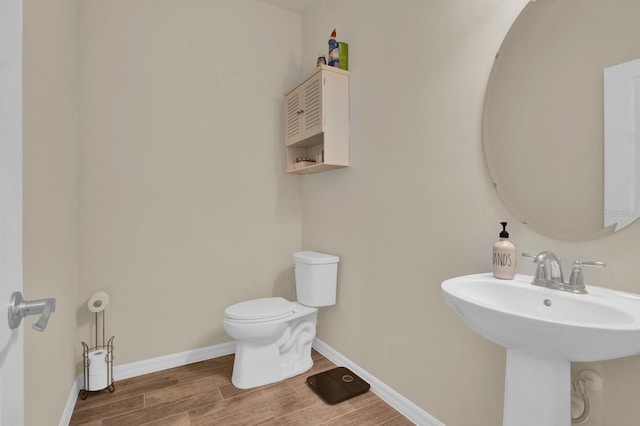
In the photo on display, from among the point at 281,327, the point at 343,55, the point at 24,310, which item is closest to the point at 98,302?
the point at 281,327

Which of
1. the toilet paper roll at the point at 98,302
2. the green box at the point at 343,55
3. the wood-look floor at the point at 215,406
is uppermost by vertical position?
the green box at the point at 343,55

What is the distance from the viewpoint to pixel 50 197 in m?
1.31

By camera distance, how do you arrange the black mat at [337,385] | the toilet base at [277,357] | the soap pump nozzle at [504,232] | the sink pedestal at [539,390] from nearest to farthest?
the sink pedestal at [539,390] < the soap pump nozzle at [504,232] < the black mat at [337,385] < the toilet base at [277,357]

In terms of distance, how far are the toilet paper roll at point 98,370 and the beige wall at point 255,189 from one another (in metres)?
0.12

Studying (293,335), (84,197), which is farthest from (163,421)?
(84,197)

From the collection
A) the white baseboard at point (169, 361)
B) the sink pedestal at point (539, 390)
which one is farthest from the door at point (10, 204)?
the white baseboard at point (169, 361)

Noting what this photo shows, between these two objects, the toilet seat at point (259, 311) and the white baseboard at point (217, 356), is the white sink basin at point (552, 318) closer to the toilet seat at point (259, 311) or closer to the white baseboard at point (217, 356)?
the white baseboard at point (217, 356)

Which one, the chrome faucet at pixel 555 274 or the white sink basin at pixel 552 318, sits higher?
the chrome faucet at pixel 555 274

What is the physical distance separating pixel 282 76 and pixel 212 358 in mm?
2311

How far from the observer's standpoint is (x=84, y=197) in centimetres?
197

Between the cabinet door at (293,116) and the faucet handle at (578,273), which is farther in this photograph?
the cabinet door at (293,116)

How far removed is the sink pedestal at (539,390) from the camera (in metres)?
0.92

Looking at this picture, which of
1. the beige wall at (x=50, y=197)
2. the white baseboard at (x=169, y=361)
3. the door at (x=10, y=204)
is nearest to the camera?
the door at (x=10, y=204)

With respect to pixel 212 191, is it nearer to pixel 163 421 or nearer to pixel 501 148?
pixel 163 421
